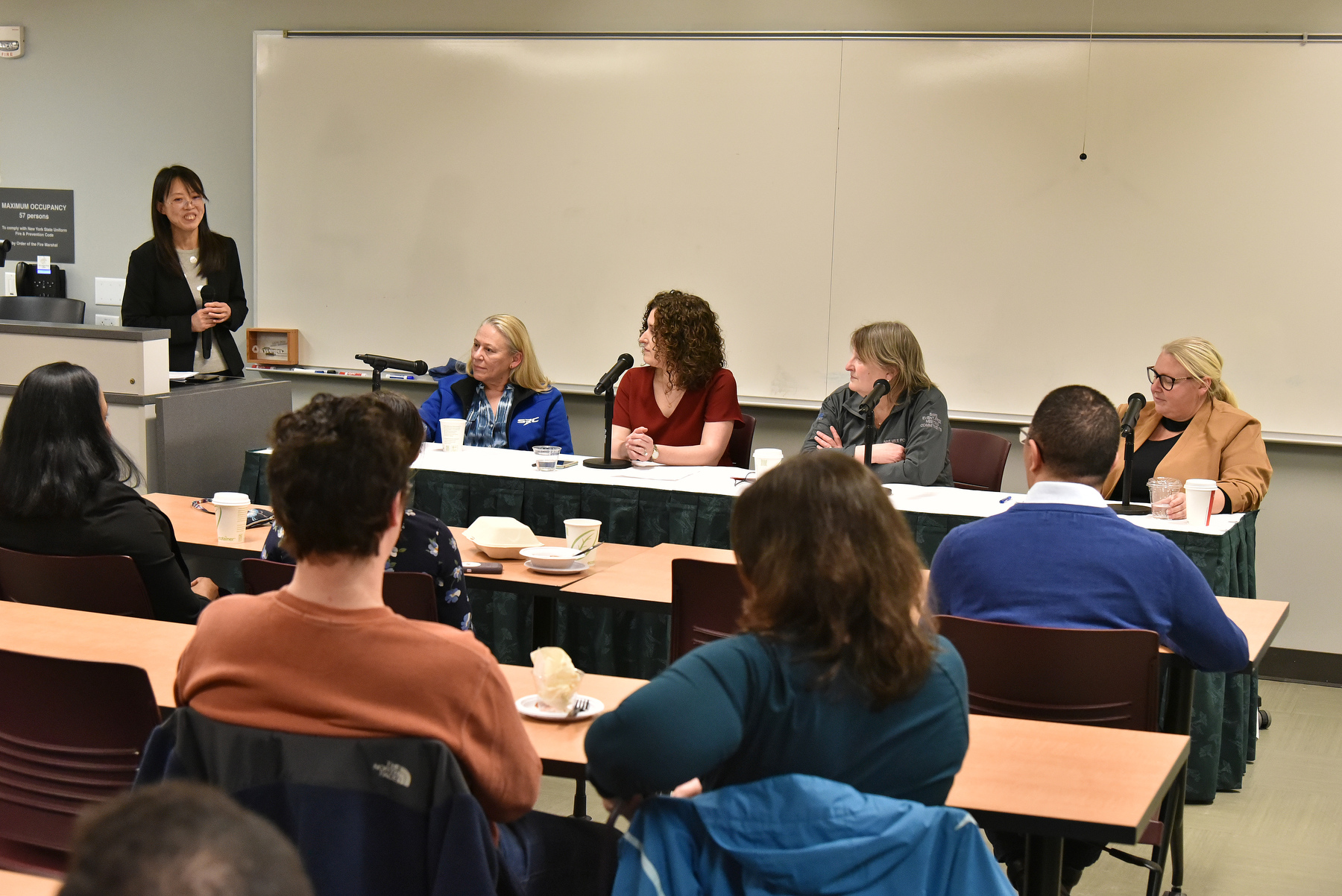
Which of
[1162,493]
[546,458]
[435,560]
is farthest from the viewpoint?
[546,458]

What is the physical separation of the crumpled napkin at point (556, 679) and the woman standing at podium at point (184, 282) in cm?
330

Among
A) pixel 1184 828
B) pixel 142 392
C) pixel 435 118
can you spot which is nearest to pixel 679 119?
pixel 435 118

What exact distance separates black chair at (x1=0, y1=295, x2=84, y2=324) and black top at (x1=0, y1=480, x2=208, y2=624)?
9.55ft

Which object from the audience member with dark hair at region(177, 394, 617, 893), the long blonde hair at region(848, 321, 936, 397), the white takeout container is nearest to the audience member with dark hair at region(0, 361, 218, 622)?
the white takeout container

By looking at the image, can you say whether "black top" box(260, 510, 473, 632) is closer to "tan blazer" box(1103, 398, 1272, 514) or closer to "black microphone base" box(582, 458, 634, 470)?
"black microphone base" box(582, 458, 634, 470)

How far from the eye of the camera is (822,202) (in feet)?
16.7

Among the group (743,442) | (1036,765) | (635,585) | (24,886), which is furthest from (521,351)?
(24,886)

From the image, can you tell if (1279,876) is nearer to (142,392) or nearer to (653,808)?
(653,808)

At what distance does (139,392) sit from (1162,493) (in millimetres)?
3060

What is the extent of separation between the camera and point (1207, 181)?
4664 mm

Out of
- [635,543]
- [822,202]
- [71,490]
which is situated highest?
[822,202]

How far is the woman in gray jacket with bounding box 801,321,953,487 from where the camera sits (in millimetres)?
4086

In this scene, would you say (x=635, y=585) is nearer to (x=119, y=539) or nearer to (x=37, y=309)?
(x=119, y=539)

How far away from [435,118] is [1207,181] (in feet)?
10.4
